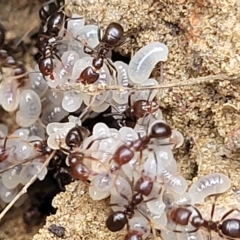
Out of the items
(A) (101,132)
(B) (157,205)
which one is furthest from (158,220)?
(A) (101,132)

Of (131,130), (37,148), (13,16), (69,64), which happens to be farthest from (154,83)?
(13,16)

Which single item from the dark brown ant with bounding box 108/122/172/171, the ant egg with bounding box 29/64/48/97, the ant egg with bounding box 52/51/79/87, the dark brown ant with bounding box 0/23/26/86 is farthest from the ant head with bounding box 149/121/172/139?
the dark brown ant with bounding box 0/23/26/86

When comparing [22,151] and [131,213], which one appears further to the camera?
[22,151]

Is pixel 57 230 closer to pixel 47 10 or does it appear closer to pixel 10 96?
pixel 10 96

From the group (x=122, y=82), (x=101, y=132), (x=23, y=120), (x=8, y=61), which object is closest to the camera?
(x=101, y=132)

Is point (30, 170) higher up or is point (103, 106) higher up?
point (103, 106)

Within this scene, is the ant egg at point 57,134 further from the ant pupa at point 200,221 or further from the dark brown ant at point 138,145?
the ant pupa at point 200,221

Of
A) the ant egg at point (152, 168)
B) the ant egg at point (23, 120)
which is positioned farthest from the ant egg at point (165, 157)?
the ant egg at point (23, 120)
